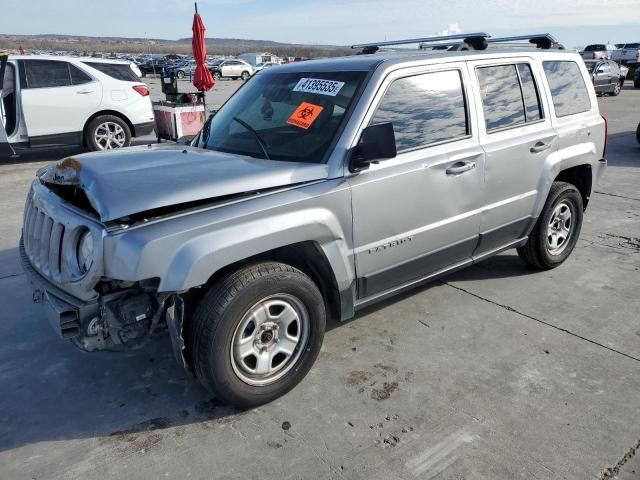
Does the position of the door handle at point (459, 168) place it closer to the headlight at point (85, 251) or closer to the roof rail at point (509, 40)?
the roof rail at point (509, 40)

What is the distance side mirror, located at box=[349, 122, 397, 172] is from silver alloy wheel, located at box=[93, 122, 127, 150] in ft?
25.4

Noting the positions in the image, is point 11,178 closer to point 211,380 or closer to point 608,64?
point 211,380

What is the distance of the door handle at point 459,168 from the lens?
3.53 metres

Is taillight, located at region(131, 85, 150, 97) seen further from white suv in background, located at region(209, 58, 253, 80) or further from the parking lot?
white suv in background, located at region(209, 58, 253, 80)

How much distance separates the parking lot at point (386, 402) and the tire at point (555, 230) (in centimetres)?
37

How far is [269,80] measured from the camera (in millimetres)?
3883

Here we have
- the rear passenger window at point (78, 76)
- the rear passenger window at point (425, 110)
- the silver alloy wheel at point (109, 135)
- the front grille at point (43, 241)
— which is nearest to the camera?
the front grille at point (43, 241)

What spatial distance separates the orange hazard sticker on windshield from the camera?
129 inches

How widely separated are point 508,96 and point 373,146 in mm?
1629

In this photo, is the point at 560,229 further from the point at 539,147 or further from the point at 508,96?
the point at 508,96

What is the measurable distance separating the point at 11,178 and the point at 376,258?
744 cm

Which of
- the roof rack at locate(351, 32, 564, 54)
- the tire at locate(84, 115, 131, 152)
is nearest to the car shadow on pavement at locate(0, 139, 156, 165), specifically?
the tire at locate(84, 115, 131, 152)

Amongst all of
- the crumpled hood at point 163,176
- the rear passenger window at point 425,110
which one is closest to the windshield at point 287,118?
the crumpled hood at point 163,176

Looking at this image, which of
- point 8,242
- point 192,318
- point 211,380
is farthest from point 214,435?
point 8,242
